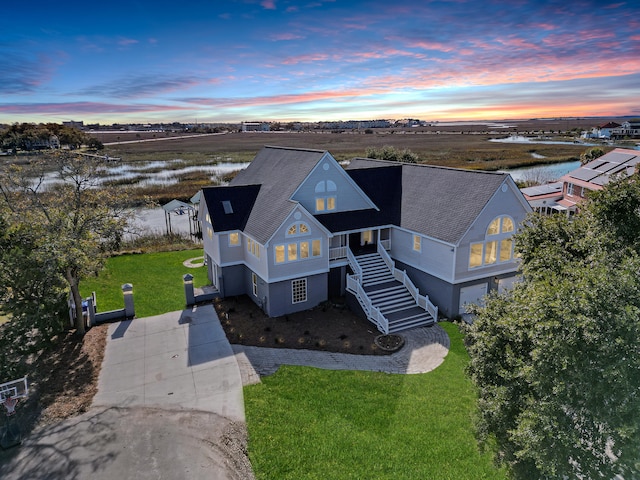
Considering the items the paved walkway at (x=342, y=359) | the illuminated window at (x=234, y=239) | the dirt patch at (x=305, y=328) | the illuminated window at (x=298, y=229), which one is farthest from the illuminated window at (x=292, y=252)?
the paved walkway at (x=342, y=359)

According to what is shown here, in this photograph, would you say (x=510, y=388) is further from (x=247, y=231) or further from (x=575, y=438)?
(x=247, y=231)

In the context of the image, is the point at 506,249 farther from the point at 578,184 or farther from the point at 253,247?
the point at 578,184

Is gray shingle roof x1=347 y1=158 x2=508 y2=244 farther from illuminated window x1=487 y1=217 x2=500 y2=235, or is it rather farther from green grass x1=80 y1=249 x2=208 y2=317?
green grass x1=80 y1=249 x2=208 y2=317

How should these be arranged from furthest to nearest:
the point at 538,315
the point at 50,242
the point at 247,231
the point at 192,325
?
the point at 247,231 < the point at 192,325 < the point at 50,242 < the point at 538,315

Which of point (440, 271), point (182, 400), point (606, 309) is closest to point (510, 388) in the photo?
point (606, 309)

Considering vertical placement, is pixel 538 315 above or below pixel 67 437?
above
